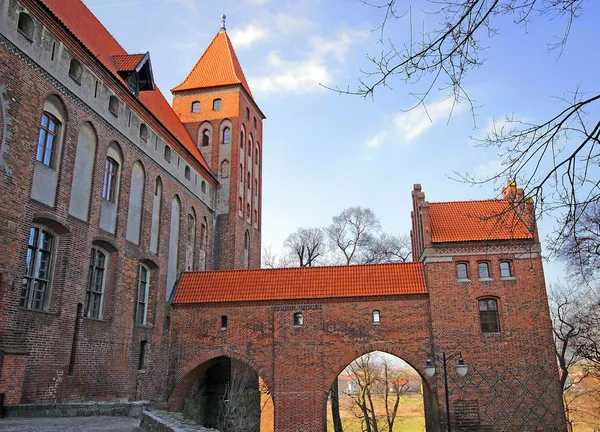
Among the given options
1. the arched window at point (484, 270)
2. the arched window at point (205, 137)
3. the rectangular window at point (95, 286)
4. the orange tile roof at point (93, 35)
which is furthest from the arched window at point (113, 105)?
the arched window at point (484, 270)

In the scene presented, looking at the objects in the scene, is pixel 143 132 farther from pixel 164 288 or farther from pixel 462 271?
pixel 462 271

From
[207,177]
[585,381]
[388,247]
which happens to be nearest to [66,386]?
[207,177]

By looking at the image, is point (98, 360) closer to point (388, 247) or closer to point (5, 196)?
point (5, 196)

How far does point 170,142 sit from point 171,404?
981 cm

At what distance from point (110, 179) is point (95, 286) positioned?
339 centimetres

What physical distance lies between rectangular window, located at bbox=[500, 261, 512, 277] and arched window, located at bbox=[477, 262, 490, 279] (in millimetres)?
461

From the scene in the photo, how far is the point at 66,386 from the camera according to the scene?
1294 centimetres

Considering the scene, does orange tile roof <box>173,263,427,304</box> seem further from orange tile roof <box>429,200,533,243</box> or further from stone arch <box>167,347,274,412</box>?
stone arch <box>167,347,274,412</box>

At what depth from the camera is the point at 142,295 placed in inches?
703

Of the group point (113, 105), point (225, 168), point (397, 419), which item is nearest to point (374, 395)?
point (397, 419)

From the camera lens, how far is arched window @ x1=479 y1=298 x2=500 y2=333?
1725 centimetres

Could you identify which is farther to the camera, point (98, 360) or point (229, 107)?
point (229, 107)

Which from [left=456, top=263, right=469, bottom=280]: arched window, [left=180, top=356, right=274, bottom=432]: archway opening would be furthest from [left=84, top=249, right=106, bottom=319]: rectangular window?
[left=456, top=263, right=469, bottom=280]: arched window

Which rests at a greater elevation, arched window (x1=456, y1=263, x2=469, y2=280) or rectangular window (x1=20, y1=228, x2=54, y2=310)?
arched window (x1=456, y1=263, x2=469, y2=280)
